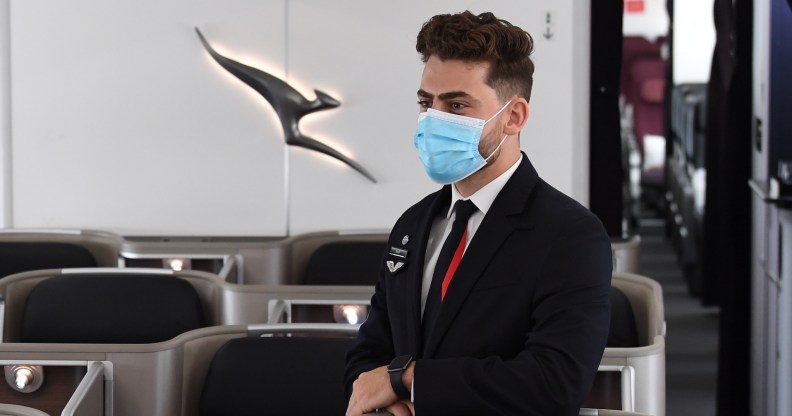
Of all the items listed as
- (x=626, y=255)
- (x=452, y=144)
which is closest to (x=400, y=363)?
(x=452, y=144)

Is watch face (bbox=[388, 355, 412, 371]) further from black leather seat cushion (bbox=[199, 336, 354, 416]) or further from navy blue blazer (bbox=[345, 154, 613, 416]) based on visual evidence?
black leather seat cushion (bbox=[199, 336, 354, 416])

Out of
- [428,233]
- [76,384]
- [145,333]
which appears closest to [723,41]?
[145,333]

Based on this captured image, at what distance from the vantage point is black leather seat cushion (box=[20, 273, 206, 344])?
4.40 meters

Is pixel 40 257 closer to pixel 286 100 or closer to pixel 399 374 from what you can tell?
pixel 286 100

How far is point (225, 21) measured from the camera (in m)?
5.88

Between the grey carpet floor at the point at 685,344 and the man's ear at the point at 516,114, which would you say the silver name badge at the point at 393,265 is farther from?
the grey carpet floor at the point at 685,344

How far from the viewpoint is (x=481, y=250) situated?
2.11 m

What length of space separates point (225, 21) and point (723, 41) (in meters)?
A: 2.39

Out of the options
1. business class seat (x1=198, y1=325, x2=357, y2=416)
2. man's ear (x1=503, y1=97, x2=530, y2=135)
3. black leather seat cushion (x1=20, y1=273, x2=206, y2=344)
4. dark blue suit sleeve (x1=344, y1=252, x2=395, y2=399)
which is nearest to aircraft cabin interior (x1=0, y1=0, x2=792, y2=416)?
black leather seat cushion (x1=20, y1=273, x2=206, y2=344)

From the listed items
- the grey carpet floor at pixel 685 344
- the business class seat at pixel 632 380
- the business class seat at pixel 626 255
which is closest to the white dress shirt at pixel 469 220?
the business class seat at pixel 632 380

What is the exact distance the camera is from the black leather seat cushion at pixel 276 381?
11.6 ft

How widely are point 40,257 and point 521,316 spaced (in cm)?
387

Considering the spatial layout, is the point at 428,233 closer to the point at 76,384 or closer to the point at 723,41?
the point at 76,384

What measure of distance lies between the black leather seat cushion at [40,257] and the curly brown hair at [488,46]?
144 inches
